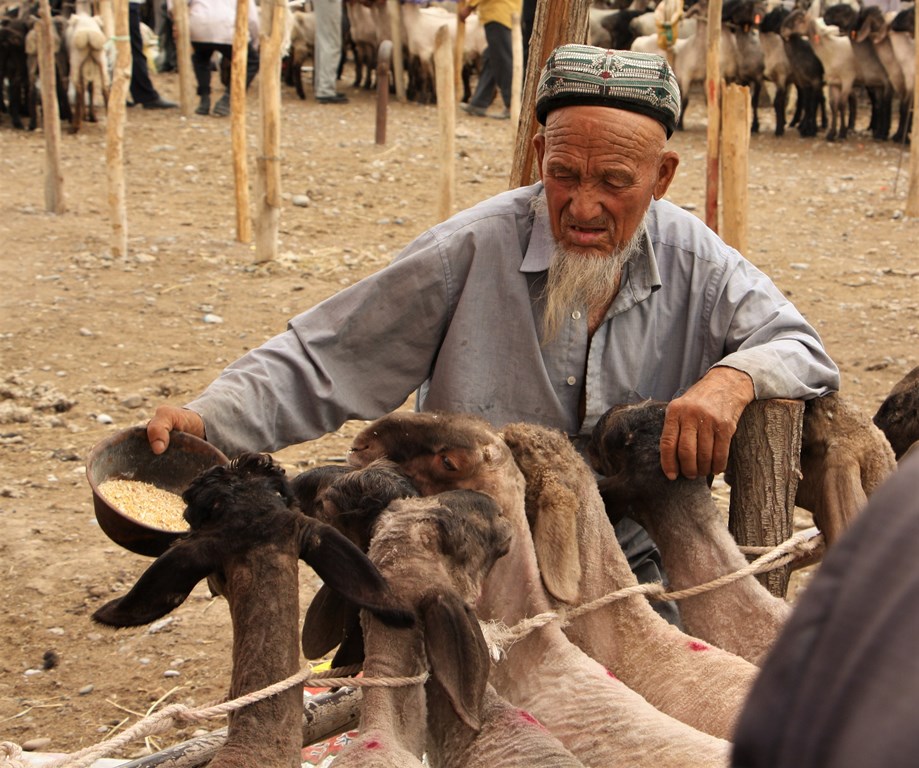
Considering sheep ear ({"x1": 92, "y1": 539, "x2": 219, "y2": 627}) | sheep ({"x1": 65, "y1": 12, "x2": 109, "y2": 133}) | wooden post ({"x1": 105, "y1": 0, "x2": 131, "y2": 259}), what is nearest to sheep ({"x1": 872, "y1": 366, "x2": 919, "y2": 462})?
sheep ear ({"x1": 92, "y1": 539, "x2": 219, "y2": 627})

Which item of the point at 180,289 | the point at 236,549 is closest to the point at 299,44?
the point at 180,289

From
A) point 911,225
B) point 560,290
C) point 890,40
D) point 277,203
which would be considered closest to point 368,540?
point 560,290

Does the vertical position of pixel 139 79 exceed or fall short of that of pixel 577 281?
it falls short

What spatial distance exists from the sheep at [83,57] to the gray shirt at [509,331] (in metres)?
13.4

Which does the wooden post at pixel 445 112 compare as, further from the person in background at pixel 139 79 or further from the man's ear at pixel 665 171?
the person in background at pixel 139 79

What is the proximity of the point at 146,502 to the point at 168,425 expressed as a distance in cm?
22

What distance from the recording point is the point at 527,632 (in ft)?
8.12

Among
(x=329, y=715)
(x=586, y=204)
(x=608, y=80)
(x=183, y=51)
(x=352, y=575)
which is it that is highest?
(x=608, y=80)

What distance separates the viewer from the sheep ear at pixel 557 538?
2.61 metres

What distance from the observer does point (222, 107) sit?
1745 cm

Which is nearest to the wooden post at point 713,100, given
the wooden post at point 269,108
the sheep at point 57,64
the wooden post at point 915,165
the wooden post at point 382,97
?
the wooden post at point 915,165

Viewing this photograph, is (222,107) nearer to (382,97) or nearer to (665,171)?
(382,97)

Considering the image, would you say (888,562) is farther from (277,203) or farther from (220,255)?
(220,255)

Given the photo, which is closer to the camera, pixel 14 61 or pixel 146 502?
pixel 146 502
